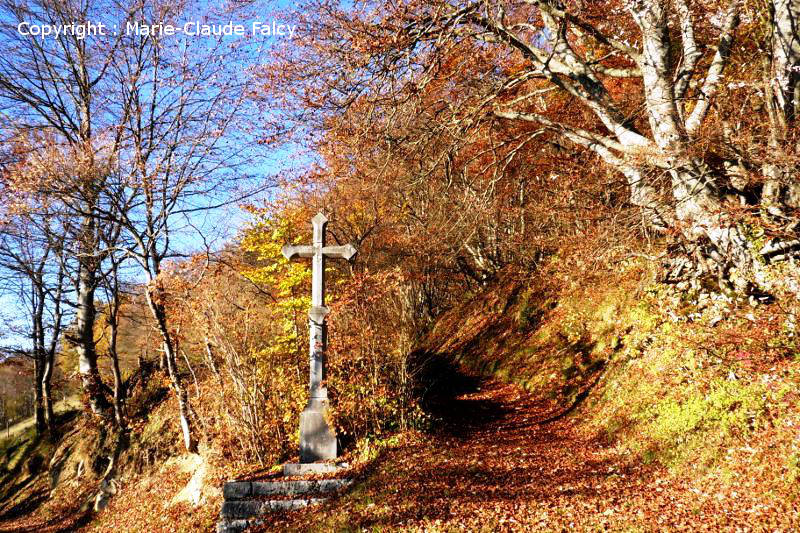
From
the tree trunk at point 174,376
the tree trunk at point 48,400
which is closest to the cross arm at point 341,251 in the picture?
the tree trunk at point 174,376

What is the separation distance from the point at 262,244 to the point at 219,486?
10033 millimetres

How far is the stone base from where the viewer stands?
722 cm

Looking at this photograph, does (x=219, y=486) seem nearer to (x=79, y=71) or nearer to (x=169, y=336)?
(x=169, y=336)

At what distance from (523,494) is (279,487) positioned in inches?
135

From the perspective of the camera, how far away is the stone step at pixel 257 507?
20.5 feet

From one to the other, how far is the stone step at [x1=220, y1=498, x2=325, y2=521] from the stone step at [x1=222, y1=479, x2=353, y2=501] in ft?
0.77

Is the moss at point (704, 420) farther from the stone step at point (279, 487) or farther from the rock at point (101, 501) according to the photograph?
the rock at point (101, 501)

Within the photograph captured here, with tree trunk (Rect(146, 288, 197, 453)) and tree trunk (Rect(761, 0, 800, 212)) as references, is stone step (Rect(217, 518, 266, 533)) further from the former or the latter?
tree trunk (Rect(761, 0, 800, 212))

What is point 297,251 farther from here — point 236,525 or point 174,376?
point 236,525

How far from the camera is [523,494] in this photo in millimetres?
5160

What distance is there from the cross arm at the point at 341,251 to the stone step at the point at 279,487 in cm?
345

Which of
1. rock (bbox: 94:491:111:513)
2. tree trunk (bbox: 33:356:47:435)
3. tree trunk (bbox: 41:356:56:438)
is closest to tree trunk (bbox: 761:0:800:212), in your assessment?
rock (bbox: 94:491:111:513)

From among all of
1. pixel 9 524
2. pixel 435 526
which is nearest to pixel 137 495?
pixel 9 524

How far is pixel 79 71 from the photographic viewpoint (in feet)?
41.2
